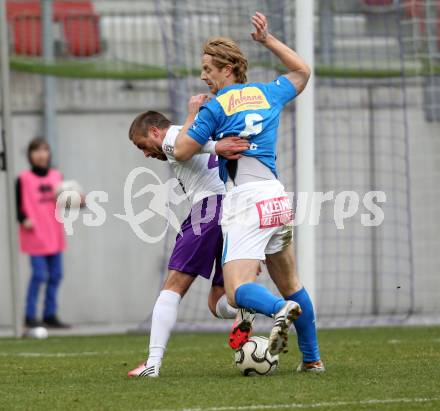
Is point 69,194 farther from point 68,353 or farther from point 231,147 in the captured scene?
point 231,147

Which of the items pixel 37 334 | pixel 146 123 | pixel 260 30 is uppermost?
pixel 260 30

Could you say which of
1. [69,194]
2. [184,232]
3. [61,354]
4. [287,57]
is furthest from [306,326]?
[69,194]

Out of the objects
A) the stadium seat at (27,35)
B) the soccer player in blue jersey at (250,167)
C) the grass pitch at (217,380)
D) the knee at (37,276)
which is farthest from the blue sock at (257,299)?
the stadium seat at (27,35)

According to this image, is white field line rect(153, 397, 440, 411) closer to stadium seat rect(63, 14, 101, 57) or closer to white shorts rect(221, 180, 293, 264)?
white shorts rect(221, 180, 293, 264)

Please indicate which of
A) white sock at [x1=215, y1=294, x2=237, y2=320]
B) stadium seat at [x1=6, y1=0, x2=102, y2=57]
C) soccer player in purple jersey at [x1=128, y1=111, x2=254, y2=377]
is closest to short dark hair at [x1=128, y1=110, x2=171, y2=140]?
soccer player in purple jersey at [x1=128, y1=111, x2=254, y2=377]

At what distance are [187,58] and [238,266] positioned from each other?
663 cm

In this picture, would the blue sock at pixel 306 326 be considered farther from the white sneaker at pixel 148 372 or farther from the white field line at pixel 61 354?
the white field line at pixel 61 354

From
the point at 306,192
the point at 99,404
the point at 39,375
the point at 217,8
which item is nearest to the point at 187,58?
the point at 217,8

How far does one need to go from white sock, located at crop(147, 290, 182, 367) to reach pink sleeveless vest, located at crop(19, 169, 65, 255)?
589 cm

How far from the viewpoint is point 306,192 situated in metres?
10.4

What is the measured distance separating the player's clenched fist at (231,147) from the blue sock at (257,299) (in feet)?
2.42

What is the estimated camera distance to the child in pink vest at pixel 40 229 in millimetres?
12656

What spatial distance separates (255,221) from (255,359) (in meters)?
0.89

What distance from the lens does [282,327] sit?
5.82 meters
